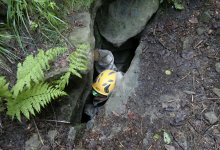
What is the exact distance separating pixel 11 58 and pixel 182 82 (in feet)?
7.34

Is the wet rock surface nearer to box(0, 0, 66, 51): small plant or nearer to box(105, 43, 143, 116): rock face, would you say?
box(105, 43, 143, 116): rock face

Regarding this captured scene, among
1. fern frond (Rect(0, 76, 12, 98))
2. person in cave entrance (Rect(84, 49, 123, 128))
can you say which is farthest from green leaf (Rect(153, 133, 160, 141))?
fern frond (Rect(0, 76, 12, 98))

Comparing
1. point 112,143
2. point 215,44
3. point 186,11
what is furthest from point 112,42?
point 112,143

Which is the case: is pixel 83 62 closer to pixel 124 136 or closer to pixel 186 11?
pixel 124 136

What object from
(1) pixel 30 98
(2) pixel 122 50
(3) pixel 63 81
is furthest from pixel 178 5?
(1) pixel 30 98

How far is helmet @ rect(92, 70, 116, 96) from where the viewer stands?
4.38 m

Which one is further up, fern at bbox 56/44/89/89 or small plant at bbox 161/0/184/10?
fern at bbox 56/44/89/89

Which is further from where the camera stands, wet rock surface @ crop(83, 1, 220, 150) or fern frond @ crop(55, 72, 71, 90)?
wet rock surface @ crop(83, 1, 220, 150)

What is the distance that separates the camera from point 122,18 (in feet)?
16.4

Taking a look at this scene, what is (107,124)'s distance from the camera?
383 centimetres

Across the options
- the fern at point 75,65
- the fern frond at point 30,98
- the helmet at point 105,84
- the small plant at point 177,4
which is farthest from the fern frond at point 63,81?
the small plant at point 177,4

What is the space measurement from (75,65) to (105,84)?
3.21ft

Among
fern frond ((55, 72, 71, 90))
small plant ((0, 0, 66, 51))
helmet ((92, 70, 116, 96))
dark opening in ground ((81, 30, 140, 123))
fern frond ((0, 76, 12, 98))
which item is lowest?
dark opening in ground ((81, 30, 140, 123))

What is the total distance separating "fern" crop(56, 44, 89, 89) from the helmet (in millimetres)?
719
